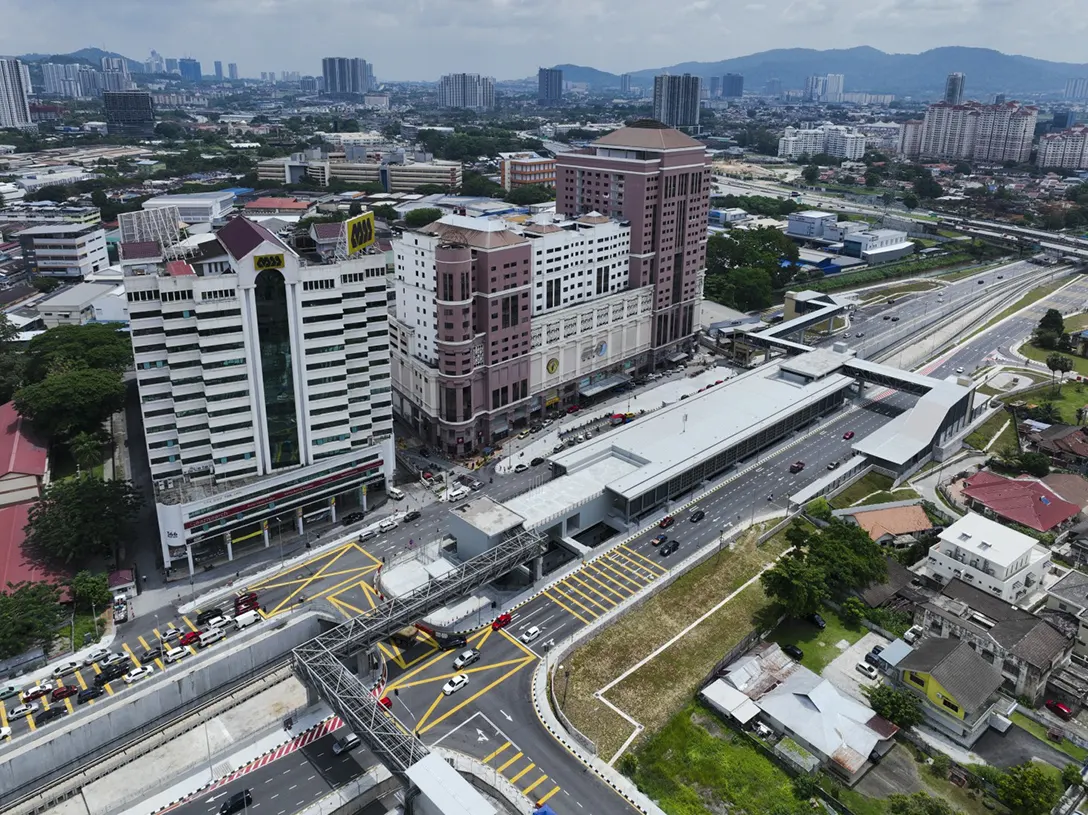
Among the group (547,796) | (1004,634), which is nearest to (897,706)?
(1004,634)

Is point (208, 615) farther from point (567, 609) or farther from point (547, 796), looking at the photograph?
point (547, 796)

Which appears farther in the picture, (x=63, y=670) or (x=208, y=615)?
(x=208, y=615)

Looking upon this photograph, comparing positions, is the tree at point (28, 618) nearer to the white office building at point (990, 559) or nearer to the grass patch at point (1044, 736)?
the grass patch at point (1044, 736)

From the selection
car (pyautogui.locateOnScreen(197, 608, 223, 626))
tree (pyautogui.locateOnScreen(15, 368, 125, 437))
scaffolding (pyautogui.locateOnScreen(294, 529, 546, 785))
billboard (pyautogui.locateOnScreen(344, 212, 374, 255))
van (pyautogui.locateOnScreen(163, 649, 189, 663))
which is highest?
billboard (pyautogui.locateOnScreen(344, 212, 374, 255))

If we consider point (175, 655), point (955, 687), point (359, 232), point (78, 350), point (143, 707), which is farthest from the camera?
point (78, 350)

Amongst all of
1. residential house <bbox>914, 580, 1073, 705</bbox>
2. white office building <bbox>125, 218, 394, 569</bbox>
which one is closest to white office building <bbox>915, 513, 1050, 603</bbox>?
residential house <bbox>914, 580, 1073, 705</bbox>

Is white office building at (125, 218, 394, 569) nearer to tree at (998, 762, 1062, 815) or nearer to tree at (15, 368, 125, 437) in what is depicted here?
tree at (15, 368, 125, 437)

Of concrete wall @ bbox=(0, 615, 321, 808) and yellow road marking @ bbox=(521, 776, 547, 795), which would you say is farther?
yellow road marking @ bbox=(521, 776, 547, 795)

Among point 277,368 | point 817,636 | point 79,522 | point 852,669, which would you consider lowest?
point 852,669
